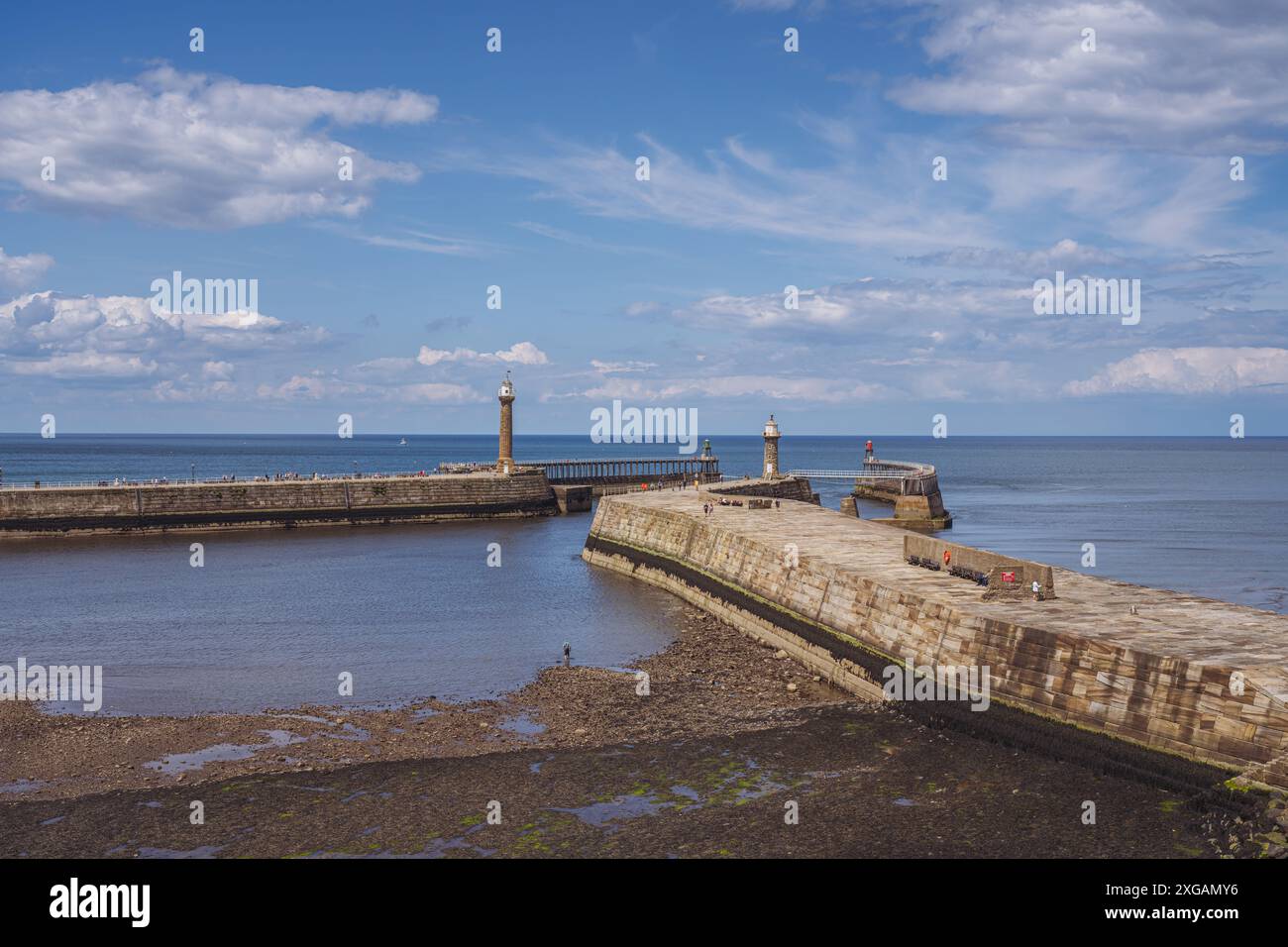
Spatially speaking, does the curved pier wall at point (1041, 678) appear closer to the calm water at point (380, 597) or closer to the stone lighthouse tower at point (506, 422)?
the calm water at point (380, 597)

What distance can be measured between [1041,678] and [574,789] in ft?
31.1

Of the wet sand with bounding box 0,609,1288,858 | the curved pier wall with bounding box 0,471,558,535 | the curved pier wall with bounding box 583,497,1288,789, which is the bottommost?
the wet sand with bounding box 0,609,1288,858

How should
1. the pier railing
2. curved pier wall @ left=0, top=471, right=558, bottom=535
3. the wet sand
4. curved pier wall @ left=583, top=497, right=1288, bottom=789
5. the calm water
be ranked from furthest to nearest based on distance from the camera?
1. the pier railing
2. curved pier wall @ left=0, top=471, right=558, bottom=535
3. the calm water
4. curved pier wall @ left=583, top=497, right=1288, bottom=789
5. the wet sand

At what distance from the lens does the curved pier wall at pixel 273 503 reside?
64.6 meters

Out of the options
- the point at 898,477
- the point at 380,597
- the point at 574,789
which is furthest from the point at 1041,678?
the point at 898,477

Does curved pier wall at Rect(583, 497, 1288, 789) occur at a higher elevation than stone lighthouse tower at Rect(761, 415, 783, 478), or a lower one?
lower

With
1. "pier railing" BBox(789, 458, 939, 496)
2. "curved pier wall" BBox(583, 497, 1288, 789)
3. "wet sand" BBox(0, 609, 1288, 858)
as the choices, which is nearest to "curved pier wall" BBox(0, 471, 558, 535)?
"pier railing" BBox(789, 458, 939, 496)

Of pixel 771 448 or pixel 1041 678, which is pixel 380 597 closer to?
pixel 1041 678

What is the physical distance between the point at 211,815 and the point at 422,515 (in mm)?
60689

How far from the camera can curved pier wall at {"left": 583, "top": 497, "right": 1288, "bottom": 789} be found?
16.7 metres

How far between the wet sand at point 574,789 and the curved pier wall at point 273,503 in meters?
45.7

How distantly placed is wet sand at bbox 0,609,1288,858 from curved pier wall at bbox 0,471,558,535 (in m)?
45.7

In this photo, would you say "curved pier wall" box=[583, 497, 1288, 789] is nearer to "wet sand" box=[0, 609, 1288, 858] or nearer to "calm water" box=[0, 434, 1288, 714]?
"wet sand" box=[0, 609, 1288, 858]
